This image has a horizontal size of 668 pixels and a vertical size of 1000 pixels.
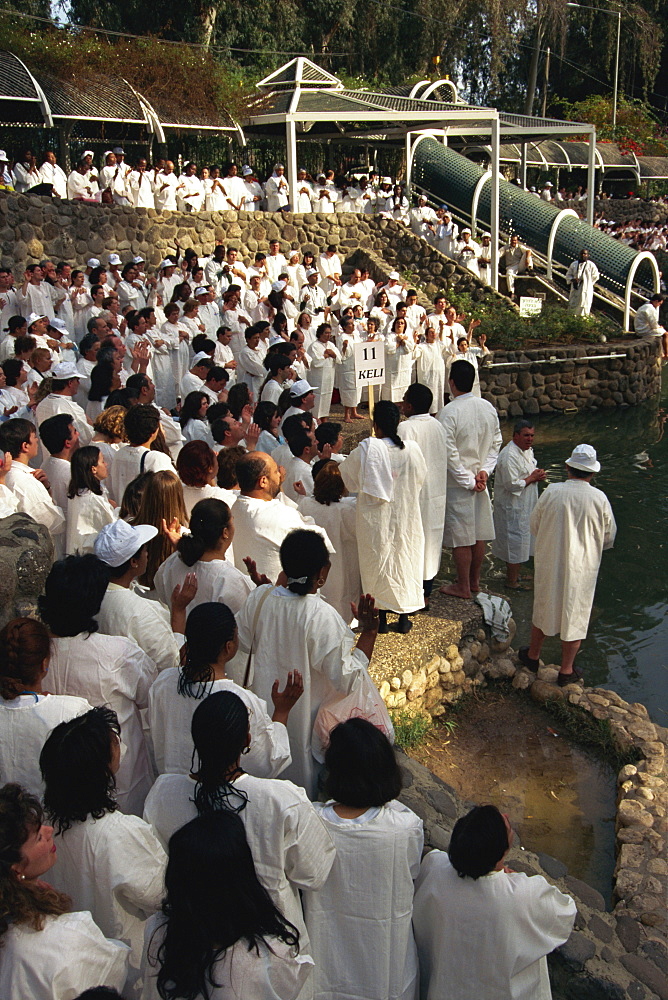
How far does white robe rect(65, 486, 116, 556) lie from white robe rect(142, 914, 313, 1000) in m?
2.84

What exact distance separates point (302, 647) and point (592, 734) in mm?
2904

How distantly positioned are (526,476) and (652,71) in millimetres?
39864

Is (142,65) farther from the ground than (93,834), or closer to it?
farther from the ground

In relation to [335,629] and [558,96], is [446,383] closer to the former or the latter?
[335,629]

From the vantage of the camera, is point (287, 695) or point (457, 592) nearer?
point (287, 695)

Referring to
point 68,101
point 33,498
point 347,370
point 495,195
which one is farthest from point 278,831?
point 495,195

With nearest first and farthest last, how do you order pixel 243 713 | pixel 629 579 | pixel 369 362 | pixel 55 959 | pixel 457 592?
1. pixel 55 959
2. pixel 243 713
3. pixel 457 592
4. pixel 369 362
5. pixel 629 579

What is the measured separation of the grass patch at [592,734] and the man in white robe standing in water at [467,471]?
3.53 feet

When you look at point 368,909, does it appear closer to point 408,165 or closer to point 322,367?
point 322,367

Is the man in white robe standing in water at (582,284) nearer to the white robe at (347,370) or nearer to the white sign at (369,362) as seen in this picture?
the white robe at (347,370)

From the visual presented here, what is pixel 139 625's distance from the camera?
3482mm

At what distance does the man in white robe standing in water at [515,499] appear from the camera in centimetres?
738

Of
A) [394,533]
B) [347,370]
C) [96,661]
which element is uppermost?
[96,661]

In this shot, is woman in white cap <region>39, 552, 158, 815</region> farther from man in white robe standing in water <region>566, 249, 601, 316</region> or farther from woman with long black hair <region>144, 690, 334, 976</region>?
man in white robe standing in water <region>566, 249, 601, 316</region>
